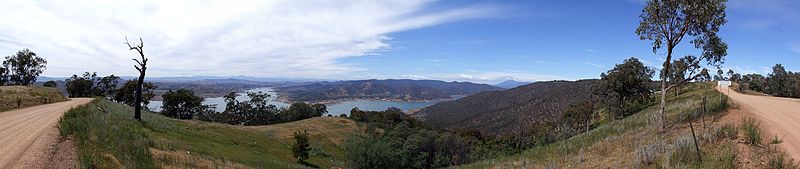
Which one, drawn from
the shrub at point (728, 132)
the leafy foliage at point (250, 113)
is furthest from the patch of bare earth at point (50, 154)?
the leafy foliage at point (250, 113)

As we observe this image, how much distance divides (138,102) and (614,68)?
5496 cm

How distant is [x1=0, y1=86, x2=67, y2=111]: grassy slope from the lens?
26.8 metres

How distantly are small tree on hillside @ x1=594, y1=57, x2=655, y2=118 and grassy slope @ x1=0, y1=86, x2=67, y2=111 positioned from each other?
197ft

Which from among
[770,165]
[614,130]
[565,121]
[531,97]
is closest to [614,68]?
[565,121]

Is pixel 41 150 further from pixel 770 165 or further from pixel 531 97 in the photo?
pixel 531 97

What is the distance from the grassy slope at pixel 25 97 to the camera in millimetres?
26828

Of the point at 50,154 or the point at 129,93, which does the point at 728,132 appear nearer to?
the point at 50,154

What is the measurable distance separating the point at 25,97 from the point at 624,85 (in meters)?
61.9

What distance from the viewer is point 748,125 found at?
13.1 metres

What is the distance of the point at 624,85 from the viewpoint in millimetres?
57438

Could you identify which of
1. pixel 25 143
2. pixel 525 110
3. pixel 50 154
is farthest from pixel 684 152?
pixel 525 110

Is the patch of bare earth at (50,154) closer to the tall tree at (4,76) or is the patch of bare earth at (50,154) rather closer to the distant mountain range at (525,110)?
the tall tree at (4,76)

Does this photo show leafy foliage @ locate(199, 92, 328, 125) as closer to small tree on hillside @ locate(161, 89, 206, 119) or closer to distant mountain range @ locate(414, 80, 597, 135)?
small tree on hillside @ locate(161, 89, 206, 119)

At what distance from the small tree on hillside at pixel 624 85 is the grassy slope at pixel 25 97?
59.9 m
